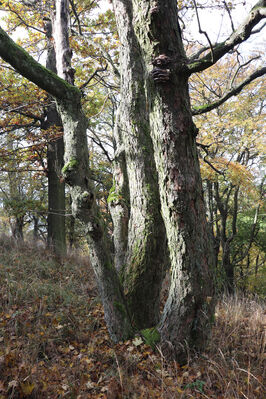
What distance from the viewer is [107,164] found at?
1391cm

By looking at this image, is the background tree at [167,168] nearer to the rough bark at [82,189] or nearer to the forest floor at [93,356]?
the rough bark at [82,189]

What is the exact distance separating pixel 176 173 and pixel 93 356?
232 centimetres

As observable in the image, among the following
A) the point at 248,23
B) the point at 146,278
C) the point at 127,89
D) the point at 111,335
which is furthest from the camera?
the point at 127,89

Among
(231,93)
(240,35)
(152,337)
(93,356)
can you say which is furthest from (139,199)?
(240,35)

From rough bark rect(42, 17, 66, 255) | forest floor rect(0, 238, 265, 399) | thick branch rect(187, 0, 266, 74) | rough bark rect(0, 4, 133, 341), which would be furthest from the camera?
rough bark rect(42, 17, 66, 255)

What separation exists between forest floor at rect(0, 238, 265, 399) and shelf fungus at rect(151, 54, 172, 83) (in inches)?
103

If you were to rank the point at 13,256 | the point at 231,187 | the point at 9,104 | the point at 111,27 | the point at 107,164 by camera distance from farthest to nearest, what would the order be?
the point at 107,164 → the point at 231,187 → the point at 111,27 → the point at 9,104 → the point at 13,256

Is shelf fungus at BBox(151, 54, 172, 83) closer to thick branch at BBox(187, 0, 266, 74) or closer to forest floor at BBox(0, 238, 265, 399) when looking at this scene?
thick branch at BBox(187, 0, 266, 74)

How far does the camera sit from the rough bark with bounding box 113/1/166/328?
3539mm

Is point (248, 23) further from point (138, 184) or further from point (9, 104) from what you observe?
point (9, 104)

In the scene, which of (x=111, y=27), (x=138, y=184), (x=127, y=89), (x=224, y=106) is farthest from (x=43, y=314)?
(x=224, y=106)

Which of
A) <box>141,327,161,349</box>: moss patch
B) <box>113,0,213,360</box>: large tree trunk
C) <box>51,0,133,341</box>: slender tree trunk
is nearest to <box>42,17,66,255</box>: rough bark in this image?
<box>51,0,133,341</box>: slender tree trunk

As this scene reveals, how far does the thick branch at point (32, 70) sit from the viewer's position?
2.95 m

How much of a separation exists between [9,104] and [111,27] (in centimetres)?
380
